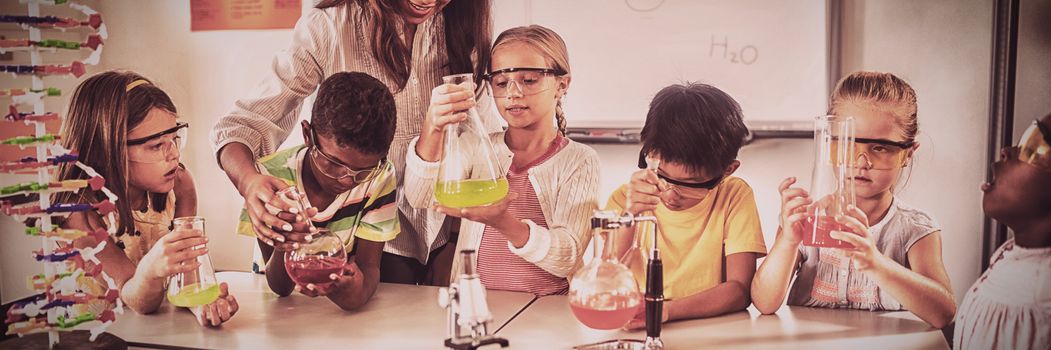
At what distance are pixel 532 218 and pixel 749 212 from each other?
531 mm

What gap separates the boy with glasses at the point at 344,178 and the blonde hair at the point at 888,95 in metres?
1.14

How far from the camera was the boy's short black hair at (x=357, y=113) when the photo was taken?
81.5 inches

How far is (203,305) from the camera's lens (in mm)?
1902

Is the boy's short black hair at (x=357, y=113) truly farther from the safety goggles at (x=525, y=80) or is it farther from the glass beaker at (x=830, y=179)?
the glass beaker at (x=830, y=179)

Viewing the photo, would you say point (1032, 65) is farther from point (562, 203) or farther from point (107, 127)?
point (107, 127)

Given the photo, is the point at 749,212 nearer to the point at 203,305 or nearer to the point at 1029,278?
the point at 1029,278

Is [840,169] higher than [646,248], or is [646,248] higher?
[840,169]

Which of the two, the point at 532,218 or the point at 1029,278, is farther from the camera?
the point at 532,218

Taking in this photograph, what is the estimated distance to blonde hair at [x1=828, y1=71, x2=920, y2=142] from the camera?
1.75m

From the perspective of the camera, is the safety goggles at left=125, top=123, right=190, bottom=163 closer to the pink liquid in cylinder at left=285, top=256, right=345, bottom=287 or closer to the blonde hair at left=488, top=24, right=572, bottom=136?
the pink liquid in cylinder at left=285, top=256, right=345, bottom=287

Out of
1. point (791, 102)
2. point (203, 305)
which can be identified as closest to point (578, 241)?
point (791, 102)

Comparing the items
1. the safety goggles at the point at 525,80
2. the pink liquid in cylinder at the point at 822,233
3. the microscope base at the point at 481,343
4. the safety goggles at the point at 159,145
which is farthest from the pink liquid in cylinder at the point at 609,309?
the safety goggles at the point at 159,145

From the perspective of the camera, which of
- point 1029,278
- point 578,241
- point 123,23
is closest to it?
point 1029,278

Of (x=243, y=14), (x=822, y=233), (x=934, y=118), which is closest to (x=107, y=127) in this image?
(x=243, y=14)
